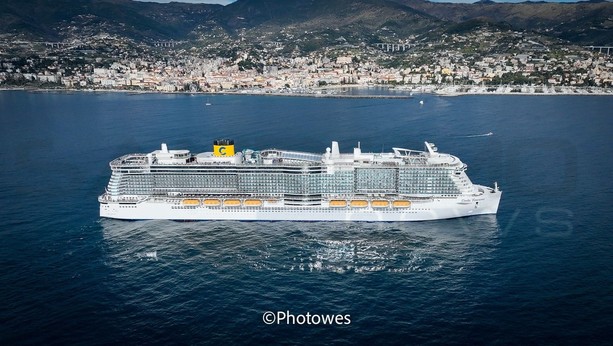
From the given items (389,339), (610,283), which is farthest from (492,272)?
(389,339)

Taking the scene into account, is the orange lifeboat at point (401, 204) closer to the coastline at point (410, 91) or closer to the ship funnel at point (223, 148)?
the ship funnel at point (223, 148)

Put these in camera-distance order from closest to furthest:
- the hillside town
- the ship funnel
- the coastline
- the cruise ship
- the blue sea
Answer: the blue sea → the cruise ship → the ship funnel → the coastline → the hillside town

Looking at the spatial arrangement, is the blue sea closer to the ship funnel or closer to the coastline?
the ship funnel

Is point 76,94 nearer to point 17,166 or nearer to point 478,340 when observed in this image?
point 17,166

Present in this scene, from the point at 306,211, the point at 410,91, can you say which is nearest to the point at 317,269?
the point at 306,211

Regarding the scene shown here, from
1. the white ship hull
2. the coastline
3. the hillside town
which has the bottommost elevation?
the white ship hull

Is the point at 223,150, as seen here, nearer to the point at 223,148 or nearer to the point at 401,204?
the point at 223,148

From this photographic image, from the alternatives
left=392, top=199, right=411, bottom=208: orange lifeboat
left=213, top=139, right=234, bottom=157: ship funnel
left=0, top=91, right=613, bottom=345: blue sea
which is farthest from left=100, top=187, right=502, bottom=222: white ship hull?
left=213, top=139, right=234, bottom=157: ship funnel

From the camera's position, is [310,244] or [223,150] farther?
[223,150]
